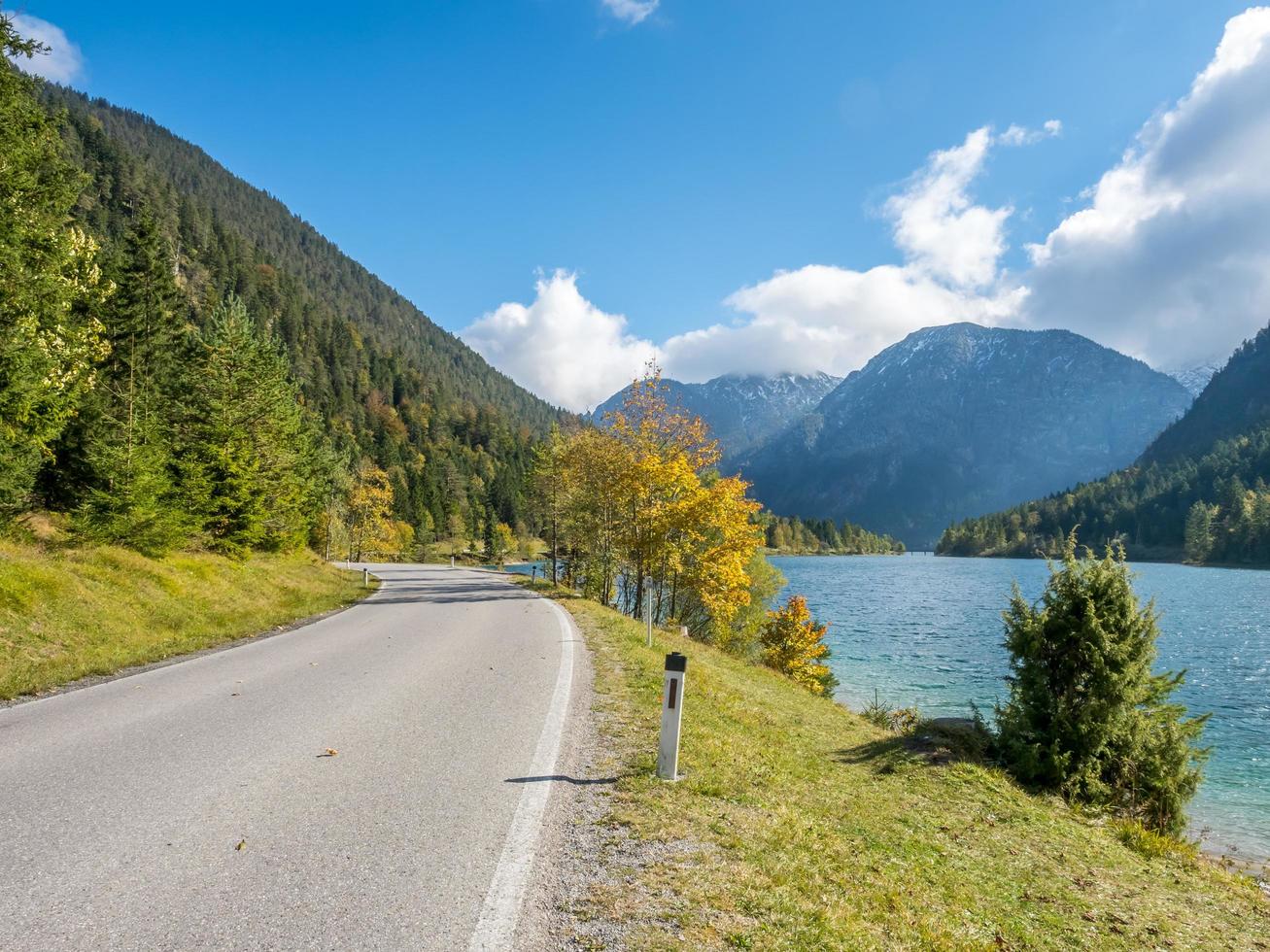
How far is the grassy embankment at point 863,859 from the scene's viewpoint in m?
4.07

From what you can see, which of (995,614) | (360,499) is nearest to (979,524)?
(995,614)

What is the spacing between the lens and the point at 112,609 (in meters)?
14.1

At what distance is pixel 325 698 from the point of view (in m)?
8.87

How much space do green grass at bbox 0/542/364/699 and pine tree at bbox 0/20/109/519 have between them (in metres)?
2.58

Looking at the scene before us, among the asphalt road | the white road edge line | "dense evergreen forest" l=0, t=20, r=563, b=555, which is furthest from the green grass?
the white road edge line

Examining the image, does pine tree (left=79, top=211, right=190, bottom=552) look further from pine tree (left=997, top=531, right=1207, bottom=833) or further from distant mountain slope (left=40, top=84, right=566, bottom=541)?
distant mountain slope (left=40, top=84, right=566, bottom=541)

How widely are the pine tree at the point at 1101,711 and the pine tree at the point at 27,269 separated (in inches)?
829

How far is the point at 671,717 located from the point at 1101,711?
884cm

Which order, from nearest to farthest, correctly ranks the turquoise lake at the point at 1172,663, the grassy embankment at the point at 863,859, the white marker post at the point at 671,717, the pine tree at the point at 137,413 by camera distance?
the grassy embankment at the point at 863,859 < the white marker post at the point at 671,717 < the turquoise lake at the point at 1172,663 < the pine tree at the point at 137,413

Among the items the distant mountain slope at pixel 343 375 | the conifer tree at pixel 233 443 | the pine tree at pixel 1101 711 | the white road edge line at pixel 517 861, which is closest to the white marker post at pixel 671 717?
the white road edge line at pixel 517 861

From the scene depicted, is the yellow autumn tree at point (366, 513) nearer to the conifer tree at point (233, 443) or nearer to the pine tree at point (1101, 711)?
the conifer tree at point (233, 443)

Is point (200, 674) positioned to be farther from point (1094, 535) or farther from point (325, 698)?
point (1094, 535)

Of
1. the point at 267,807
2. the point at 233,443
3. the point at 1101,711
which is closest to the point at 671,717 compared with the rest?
the point at 267,807

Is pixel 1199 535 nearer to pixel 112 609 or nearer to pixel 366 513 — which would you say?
pixel 366 513
